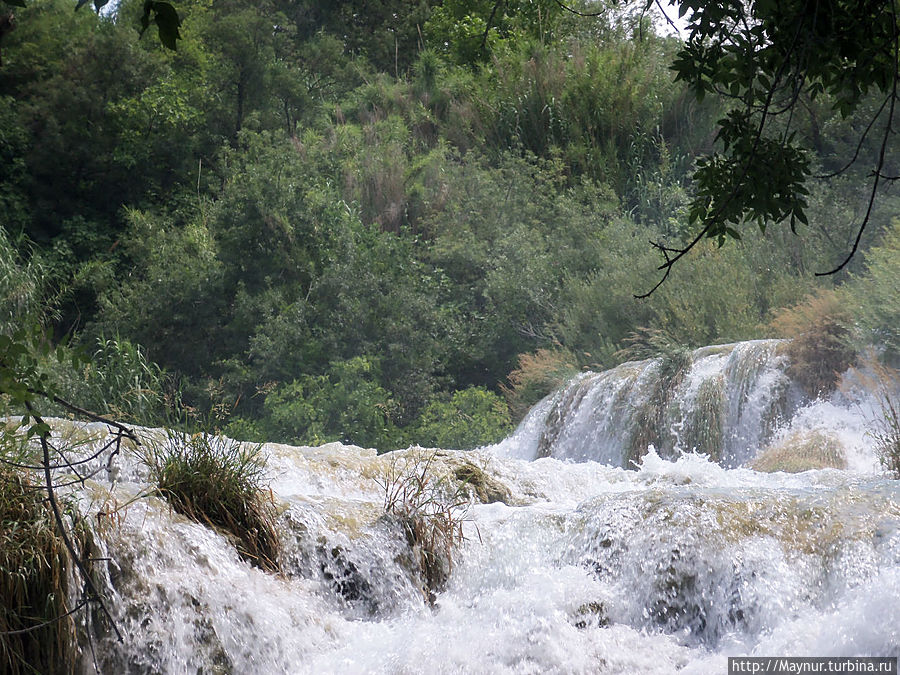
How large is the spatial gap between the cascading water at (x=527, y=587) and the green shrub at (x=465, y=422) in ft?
17.6

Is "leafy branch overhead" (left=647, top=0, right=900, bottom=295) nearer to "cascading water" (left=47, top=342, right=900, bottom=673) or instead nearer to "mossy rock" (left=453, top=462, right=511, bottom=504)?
"cascading water" (left=47, top=342, right=900, bottom=673)

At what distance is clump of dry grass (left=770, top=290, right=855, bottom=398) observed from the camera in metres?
8.10

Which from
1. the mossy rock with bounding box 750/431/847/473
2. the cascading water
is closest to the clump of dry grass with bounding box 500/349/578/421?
the mossy rock with bounding box 750/431/847/473

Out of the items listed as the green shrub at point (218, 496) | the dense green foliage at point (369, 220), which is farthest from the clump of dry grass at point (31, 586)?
the dense green foliage at point (369, 220)

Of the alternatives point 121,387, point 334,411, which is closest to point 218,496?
point 334,411

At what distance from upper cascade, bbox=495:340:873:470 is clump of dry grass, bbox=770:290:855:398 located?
0.39 feet

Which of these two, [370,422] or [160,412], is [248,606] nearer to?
[370,422]

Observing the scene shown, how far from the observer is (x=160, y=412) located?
36.9ft

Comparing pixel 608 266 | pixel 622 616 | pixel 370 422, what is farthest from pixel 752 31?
pixel 608 266

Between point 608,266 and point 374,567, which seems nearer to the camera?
point 374,567

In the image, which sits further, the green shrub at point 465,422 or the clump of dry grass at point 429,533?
the green shrub at point 465,422

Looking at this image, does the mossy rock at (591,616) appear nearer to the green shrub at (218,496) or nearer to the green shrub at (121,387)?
the green shrub at (218,496)

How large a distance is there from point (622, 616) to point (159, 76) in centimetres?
1441

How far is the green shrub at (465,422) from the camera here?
35.8 feet
